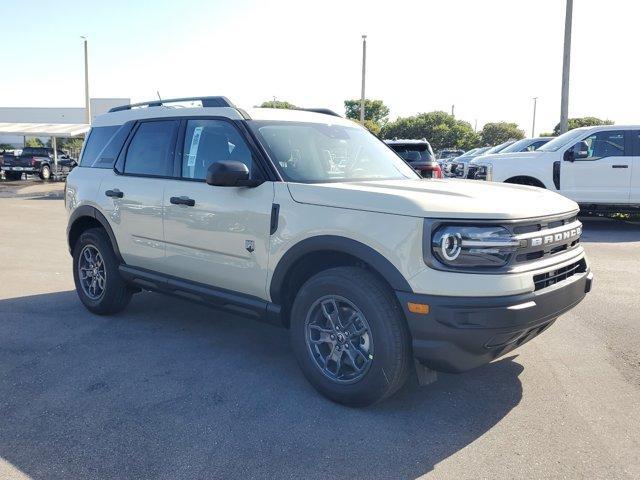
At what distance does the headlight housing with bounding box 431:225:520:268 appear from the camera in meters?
3.14

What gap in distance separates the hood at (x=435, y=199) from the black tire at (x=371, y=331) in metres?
0.45

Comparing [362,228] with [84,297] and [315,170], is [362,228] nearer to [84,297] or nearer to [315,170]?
[315,170]

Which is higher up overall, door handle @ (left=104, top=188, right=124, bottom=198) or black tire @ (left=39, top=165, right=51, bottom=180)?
door handle @ (left=104, top=188, right=124, bottom=198)

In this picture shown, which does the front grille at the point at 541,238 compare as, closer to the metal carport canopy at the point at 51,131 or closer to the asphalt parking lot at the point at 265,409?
the asphalt parking lot at the point at 265,409

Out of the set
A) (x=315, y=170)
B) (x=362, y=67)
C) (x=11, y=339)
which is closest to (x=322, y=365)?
(x=315, y=170)

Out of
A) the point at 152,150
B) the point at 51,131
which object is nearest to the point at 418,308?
the point at 152,150

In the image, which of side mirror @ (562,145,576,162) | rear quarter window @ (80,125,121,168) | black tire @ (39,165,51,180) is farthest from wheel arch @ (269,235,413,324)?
black tire @ (39,165,51,180)

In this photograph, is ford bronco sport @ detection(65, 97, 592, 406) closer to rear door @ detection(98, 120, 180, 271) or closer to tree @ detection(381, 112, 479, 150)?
rear door @ detection(98, 120, 180, 271)

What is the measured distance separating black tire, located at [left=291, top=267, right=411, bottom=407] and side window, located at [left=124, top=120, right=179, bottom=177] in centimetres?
186

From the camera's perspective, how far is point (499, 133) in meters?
54.9

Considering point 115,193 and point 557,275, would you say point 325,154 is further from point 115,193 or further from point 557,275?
point 115,193

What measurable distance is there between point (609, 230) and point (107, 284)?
1001 cm

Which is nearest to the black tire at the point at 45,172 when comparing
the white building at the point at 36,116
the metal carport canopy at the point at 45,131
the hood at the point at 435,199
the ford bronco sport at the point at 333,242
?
the metal carport canopy at the point at 45,131

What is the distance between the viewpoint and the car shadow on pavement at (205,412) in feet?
9.88
